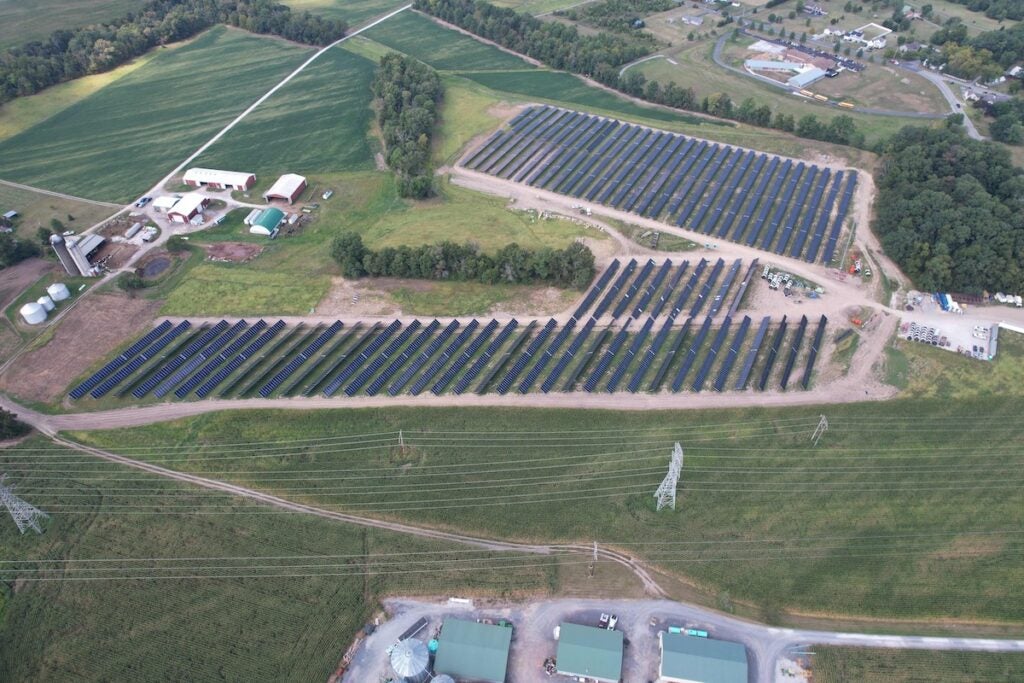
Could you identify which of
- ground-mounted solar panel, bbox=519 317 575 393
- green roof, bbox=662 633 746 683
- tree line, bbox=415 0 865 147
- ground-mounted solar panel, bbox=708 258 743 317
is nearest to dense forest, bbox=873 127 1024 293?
tree line, bbox=415 0 865 147

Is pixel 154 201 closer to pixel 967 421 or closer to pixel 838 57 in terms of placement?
pixel 967 421

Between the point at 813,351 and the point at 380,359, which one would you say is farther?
the point at 380,359

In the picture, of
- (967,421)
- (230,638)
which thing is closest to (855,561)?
(967,421)

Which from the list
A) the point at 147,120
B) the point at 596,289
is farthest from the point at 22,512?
the point at 147,120

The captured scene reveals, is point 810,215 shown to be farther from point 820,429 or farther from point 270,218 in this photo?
point 270,218

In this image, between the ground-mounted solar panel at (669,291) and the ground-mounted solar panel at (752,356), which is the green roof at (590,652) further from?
the ground-mounted solar panel at (669,291)

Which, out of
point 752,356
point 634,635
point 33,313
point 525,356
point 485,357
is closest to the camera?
point 634,635
